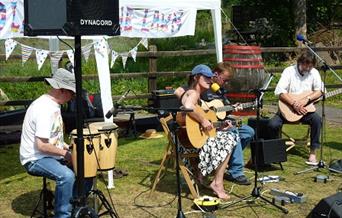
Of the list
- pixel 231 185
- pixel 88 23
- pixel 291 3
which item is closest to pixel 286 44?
pixel 291 3

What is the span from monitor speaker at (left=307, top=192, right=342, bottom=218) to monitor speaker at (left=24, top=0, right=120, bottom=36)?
7.03 feet

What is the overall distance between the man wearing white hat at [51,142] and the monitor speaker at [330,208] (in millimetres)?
2008

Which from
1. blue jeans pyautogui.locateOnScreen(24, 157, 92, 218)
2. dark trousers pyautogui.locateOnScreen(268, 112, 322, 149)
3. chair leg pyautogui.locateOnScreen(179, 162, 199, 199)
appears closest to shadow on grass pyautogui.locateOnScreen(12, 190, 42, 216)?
blue jeans pyautogui.locateOnScreen(24, 157, 92, 218)

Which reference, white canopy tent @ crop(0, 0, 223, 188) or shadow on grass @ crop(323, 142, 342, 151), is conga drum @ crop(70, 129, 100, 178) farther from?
shadow on grass @ crop(323, 142, 342, 151)

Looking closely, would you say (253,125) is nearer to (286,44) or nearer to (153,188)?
(153,188)

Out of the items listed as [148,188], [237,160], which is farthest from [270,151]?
[148,188]

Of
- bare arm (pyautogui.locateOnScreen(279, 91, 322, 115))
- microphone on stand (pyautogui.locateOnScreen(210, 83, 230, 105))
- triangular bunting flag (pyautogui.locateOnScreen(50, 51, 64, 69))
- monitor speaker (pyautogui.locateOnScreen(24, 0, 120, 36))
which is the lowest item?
bare arm (pyautogui.locateOnScreen(279, 91, 322, 115))

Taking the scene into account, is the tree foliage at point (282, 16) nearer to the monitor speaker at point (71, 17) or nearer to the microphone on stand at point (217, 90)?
the microphone on stand at point (217, 90)

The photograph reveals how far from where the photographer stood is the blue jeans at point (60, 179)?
174 inches

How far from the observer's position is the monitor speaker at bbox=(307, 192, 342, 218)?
4.09m

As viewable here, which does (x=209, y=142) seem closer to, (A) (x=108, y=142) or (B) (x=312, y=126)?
(A) (x=108, y=142)

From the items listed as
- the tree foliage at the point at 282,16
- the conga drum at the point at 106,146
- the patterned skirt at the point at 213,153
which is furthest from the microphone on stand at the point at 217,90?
the tree foliage at the point at 282,16

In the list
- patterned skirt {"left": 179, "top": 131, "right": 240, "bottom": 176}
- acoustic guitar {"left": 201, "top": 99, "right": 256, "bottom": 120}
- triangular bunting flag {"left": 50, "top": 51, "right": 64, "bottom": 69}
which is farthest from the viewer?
triangular bunting flag {"left": 50, "top": 51, "right": 64, "bottom": 69}

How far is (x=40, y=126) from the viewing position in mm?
4352
